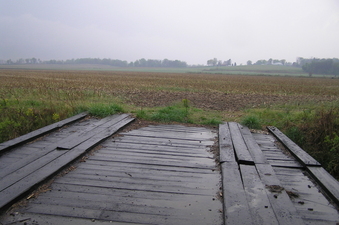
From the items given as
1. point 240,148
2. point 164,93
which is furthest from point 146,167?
point 164,93

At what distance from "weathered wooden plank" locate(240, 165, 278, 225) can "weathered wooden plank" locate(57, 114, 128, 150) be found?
2.95 m

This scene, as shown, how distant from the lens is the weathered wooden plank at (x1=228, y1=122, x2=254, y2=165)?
12.6 feet

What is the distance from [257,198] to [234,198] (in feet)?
0.85

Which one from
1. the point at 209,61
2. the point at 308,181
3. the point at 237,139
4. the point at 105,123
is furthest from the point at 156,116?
the point at 209,61

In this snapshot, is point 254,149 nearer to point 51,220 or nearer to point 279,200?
point 279,200

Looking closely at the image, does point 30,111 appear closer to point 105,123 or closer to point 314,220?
point 105,123

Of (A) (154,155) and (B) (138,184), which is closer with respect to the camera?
(B) (138,184)

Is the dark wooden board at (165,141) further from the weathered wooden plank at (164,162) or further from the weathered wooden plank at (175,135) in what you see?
the weathered wooden plank at (164,162)

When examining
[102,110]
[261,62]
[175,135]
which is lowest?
[175,135]

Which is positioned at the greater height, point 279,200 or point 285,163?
point 279,200

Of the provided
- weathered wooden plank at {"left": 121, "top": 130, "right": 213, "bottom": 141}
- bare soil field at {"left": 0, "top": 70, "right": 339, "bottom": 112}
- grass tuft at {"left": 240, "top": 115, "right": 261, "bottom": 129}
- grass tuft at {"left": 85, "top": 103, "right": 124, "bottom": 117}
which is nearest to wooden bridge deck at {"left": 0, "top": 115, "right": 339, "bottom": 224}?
weathered wooden plank at {"left": 121, "top": 130, "right": 213, "bottom": 141}

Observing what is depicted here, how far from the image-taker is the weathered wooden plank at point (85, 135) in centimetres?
430

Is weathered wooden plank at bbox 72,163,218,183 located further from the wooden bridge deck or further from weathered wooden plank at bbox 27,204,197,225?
weathered wooden plank at bbox 27,204,197,225

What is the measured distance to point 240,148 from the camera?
445 centimetres
